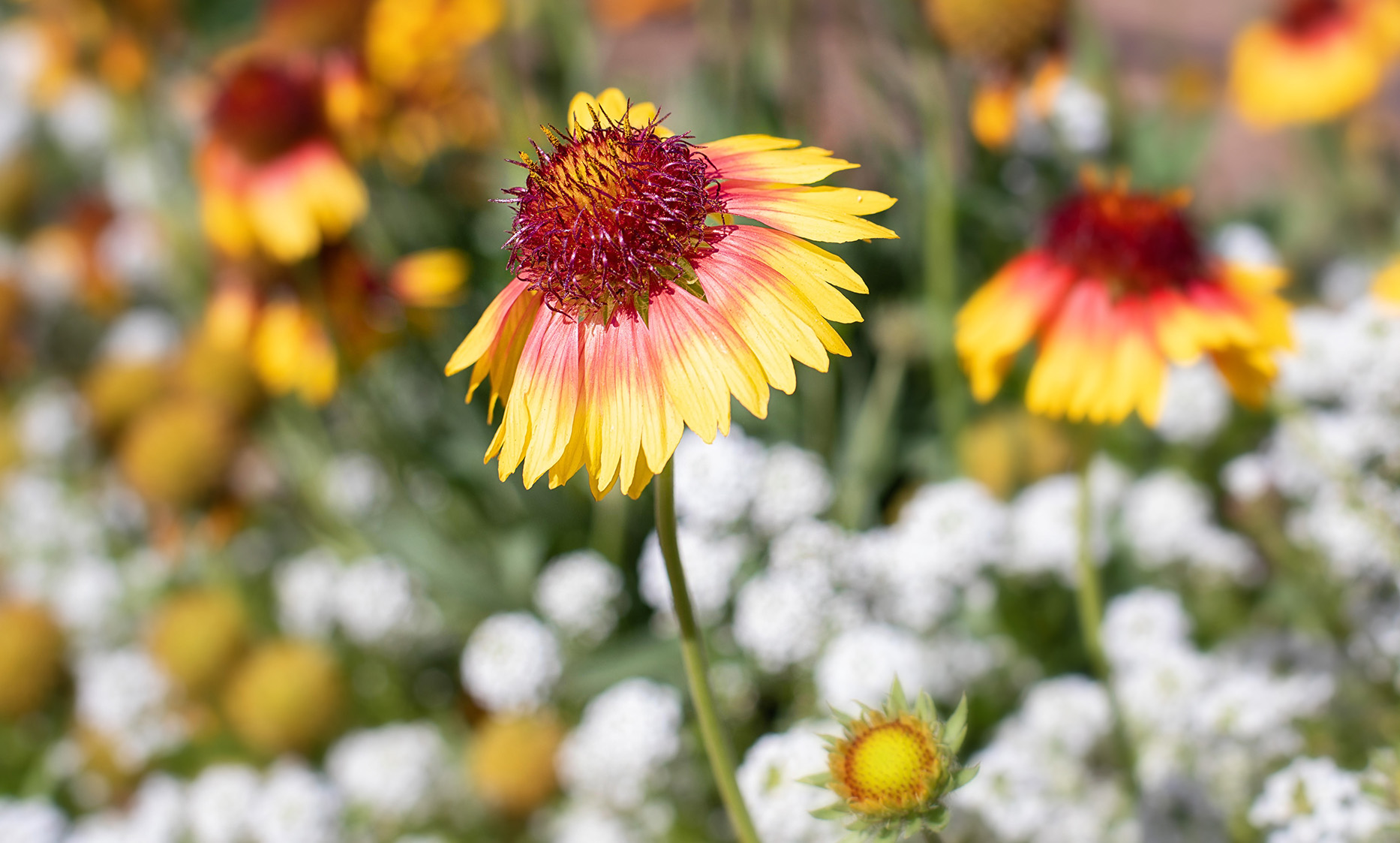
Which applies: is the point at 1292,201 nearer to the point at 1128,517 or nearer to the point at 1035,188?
the point at 1035,188

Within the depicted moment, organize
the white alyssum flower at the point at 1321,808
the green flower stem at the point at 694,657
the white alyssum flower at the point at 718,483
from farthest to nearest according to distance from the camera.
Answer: the white alyssum flower at the point at 718,483
the white alyssum flower at the point at 1321,808
the green flower stem at the point at 694,657

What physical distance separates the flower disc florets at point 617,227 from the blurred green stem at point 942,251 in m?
0.81

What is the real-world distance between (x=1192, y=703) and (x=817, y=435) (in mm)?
810

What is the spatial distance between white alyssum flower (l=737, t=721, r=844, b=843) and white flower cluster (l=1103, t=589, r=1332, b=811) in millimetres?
398

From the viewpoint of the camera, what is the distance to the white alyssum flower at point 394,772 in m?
1.56

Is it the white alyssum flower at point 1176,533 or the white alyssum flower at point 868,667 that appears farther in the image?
the white alyssum flower at point 1176,533

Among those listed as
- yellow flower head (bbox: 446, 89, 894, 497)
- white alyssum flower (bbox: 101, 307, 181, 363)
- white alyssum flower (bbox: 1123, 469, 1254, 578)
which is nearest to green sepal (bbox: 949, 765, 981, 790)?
yellow flower head (bbox: 446, 89, 894, 497)

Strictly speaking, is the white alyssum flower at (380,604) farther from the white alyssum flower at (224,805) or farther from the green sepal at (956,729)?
the green sepal at (956,729)

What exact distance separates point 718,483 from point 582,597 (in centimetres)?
27

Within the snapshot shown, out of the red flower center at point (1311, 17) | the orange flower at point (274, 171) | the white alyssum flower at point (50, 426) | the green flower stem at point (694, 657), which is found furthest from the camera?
the white alyssum flower at point (50, 426)

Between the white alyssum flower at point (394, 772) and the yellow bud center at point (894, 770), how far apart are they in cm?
106

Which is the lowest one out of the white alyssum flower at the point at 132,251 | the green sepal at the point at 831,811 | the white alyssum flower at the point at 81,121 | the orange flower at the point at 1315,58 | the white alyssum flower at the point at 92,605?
the green sepal at the point at 831,811

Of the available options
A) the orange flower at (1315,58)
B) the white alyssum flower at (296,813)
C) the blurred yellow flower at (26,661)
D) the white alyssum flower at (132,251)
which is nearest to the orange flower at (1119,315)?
the orange flower at (1315,58)

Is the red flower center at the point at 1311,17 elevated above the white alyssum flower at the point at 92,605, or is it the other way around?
the red flower center at the point at 1311,17
